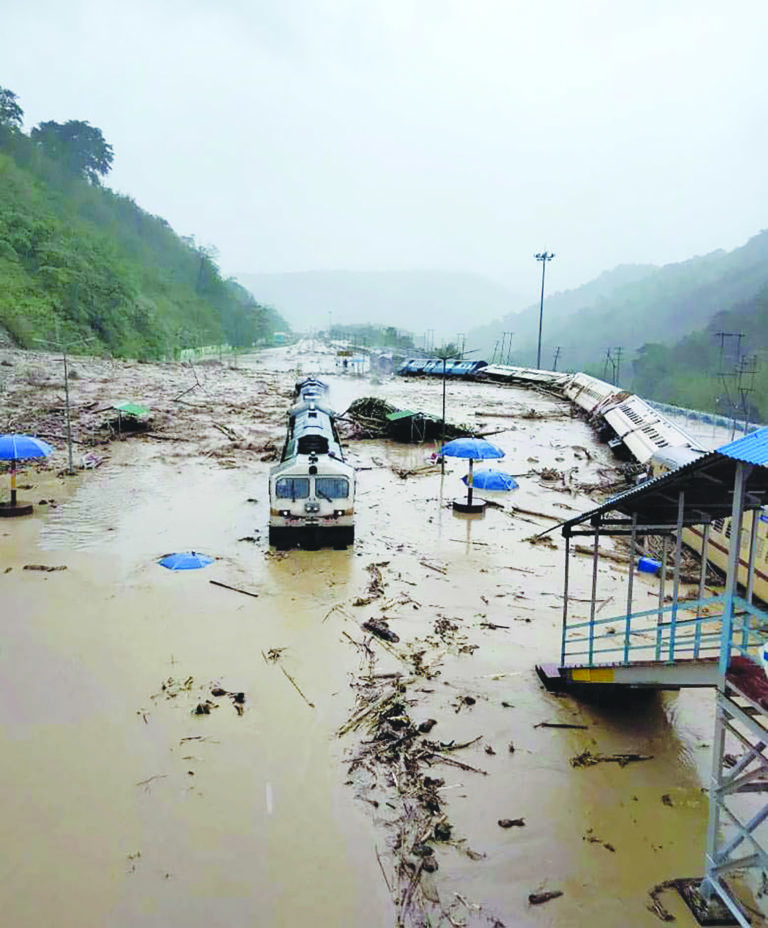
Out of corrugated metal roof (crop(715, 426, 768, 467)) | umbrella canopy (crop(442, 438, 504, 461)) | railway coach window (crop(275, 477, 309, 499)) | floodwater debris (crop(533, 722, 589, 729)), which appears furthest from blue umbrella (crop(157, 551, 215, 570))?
corrugated metal roof (crop(715, 426, 768, 467))

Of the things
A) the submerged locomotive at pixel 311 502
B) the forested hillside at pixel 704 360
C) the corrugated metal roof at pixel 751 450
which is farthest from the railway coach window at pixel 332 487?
the forested hillside at pixel 704 360

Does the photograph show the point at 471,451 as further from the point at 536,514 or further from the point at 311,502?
the point at 311,502

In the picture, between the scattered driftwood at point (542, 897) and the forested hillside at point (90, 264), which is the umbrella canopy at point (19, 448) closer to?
the scattered driftwood at point (542, 897)

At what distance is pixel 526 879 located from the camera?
7195mm

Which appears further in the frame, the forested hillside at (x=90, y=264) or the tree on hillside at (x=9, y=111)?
the tree on hillside at (x=9, y=111)

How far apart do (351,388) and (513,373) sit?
14.7m

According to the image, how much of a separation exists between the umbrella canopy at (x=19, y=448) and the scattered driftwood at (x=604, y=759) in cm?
1431

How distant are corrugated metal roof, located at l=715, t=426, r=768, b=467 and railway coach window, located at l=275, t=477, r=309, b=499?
11116 mm

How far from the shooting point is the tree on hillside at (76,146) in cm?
A: 10056

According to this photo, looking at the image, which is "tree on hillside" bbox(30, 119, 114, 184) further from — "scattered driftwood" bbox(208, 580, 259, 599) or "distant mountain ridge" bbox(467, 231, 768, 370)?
"scattered driftwood" bbox(208, 580, 259, 599)

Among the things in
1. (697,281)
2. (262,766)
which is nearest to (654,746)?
(262,766)

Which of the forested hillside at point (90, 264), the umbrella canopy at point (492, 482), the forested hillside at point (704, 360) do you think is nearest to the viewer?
the umbrella canopy at point (492, 482)

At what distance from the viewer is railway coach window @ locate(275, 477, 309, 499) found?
1609 cm

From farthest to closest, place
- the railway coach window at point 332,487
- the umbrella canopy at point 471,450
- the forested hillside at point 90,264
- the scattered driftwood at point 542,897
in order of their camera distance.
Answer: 1. the forested hillside at point 90,264
2. the umbrella canopy at point 471,450
3. the railway coach window at point 332,487
4. the scattered driftwood at point 542,897
